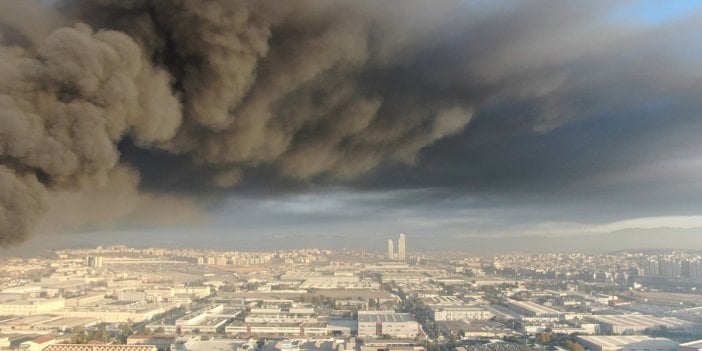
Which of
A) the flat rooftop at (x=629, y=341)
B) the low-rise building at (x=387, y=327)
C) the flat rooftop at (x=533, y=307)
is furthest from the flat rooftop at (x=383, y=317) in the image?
the flat rooftop at (x=533, y=307)

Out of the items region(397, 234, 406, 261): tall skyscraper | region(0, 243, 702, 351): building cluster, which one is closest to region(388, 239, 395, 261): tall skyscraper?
region(397, 234, 406, 261): tall skyscraper

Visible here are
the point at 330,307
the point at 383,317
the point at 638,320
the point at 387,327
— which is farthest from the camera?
the point at 330,307

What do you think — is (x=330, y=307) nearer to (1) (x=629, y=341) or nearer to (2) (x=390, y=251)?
(1) (x=629, y=341)

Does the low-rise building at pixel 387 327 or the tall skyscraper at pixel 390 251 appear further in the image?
the tall skyscraper at pixel 390 251

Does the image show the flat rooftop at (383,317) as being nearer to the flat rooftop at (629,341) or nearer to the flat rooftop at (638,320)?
the flat rooftop at (629,341)

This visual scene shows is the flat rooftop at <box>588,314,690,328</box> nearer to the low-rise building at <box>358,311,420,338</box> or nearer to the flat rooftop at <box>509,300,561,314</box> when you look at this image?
the flat rooftop at <box>509,300,561,314</box>

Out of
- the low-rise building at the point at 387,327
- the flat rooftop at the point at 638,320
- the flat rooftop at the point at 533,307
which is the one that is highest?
the low-rise building at the point at 387,327

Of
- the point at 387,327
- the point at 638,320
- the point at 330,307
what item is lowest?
the point at 638,320

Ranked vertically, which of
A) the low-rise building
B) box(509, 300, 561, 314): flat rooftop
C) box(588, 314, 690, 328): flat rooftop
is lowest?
box(588, 314, 690, 328): flat rooftop

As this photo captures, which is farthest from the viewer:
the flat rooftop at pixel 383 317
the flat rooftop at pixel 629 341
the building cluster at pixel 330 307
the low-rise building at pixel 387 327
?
the flat rooftop at pixel 383 317

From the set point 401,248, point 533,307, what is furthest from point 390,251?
point 533,307

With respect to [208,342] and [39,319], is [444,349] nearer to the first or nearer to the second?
[208,342]
